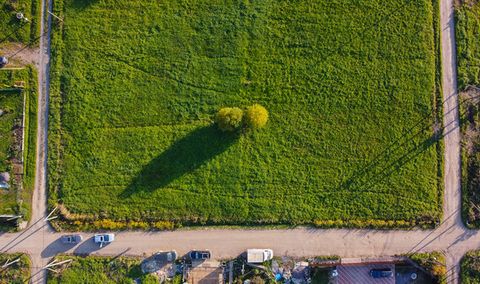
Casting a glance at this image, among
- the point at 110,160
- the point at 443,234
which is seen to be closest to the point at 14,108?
the point at 110,160

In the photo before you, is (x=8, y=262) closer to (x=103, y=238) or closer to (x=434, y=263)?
(x=103, y=238)

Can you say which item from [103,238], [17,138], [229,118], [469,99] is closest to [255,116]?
[229,118]

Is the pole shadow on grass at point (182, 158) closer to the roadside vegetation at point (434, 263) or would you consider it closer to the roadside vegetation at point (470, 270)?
the roadside vegetation at point (434, 263)

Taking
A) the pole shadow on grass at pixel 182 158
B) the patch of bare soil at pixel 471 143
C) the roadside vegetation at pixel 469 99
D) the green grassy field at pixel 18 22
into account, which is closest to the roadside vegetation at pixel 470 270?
the roadside vegetation at pixel 469 99

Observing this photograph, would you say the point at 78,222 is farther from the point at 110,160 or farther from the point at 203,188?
the point at 203,188

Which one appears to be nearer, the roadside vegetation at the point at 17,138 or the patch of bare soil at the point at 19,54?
the roadside vegetation at the point at 17,138

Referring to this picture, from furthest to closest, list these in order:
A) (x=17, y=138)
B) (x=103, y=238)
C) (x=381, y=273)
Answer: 1. (x=17, y=138)
2. (x=103, y=238)
3. (x=381, y=273)
